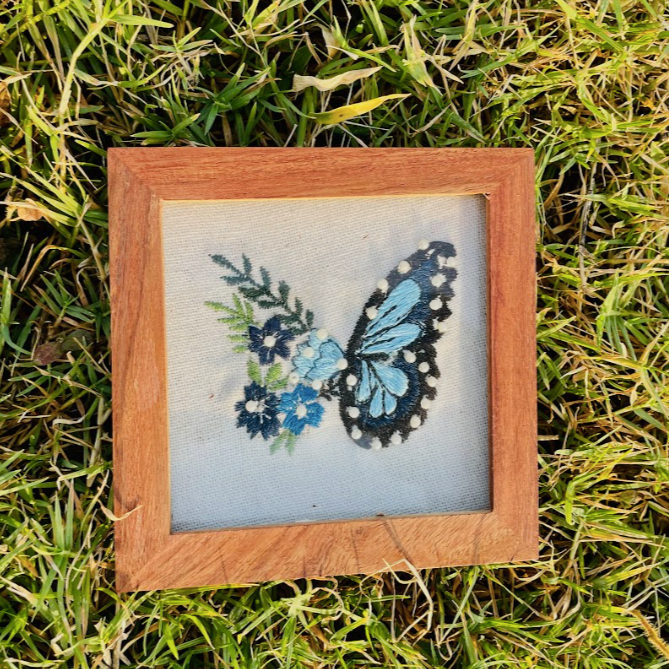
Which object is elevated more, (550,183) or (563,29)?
(563,29)

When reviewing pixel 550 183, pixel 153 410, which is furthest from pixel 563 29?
pixel 153 410

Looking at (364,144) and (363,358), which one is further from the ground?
(364,144)

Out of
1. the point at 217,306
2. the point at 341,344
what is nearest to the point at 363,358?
the point at 341,344

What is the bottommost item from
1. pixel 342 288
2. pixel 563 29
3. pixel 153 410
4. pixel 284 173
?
pixel 153 410

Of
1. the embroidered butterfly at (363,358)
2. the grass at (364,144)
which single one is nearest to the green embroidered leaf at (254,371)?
the embroidered butterfly at (363,358)

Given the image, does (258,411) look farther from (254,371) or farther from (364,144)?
(364,144)

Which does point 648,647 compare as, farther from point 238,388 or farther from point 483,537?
point 238,388

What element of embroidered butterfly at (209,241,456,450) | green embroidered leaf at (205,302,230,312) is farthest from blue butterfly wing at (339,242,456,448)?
green embroidered leaf at (205,302,230,312)

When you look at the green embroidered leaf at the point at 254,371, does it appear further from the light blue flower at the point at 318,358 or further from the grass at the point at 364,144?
the grass at the point at 364,144
